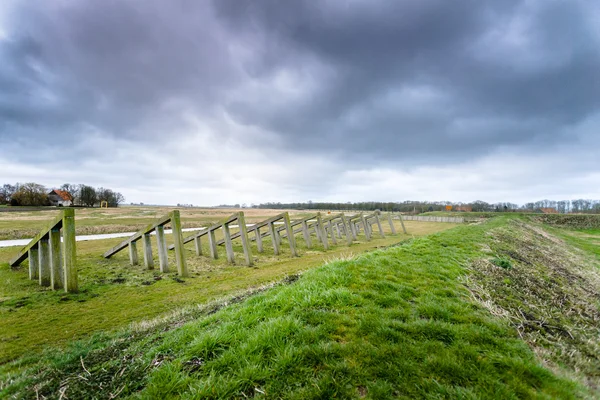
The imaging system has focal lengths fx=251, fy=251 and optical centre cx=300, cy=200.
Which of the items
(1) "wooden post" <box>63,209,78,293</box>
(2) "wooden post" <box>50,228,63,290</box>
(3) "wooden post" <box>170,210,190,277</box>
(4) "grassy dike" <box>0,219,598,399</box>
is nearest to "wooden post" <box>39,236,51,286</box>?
(2) "wooden post" <box>50,228,63,290</box>

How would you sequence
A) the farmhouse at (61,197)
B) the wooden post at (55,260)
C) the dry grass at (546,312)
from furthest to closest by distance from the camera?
the farmhouse at (61,197)
the wooden post at (55,260)
the dry grass at (546,312)

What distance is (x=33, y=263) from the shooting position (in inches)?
340

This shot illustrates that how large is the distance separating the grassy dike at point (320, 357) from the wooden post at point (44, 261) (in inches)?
209

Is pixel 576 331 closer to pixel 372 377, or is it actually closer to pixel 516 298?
pixel 516 298

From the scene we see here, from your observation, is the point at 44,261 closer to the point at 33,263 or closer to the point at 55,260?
the point at 55,260

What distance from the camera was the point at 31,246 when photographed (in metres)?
8.59

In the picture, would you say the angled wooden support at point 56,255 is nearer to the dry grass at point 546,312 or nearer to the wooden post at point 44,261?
the wooden post at point 44,261

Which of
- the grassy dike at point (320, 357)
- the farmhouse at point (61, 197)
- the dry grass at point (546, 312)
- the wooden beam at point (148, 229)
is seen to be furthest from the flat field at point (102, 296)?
the farmhouse at point (61, 197)

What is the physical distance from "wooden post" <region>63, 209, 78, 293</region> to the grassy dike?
3.64 meters

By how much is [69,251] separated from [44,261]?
6.58 ft

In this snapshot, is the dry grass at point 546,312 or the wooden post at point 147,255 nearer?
the dry grass at point 546,312

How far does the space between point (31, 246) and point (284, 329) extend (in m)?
10.2

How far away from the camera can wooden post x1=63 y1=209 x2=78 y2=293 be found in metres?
6.89

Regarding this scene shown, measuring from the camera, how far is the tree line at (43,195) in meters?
62.2
